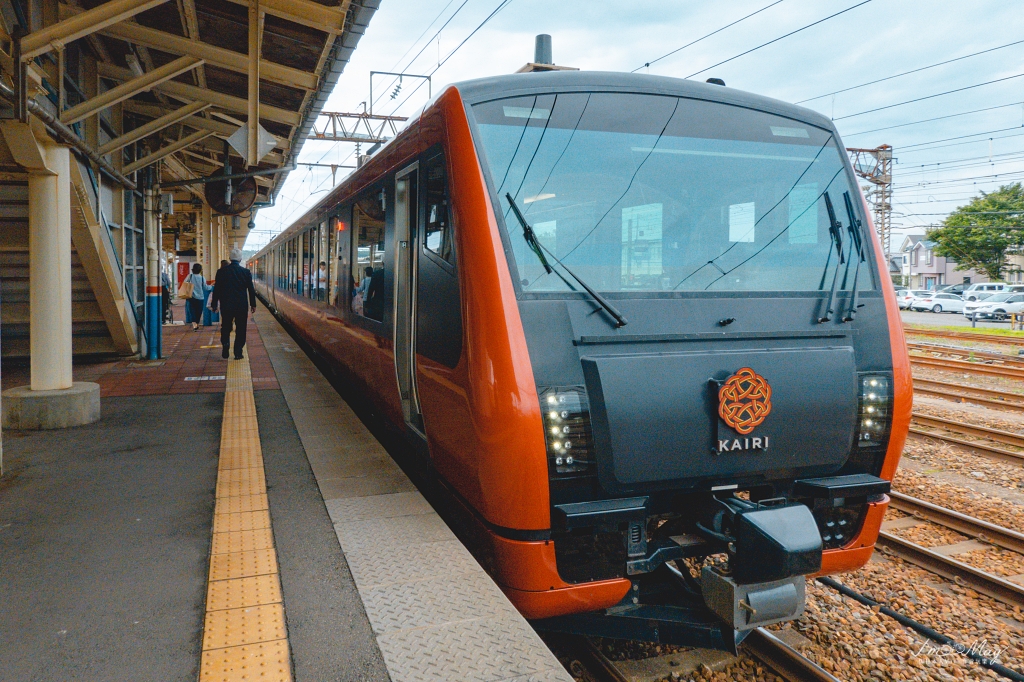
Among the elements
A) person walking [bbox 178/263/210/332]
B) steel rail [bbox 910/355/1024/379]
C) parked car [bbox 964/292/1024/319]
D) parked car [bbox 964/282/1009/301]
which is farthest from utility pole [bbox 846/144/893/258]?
person walking [bbox 178/263/210/332]

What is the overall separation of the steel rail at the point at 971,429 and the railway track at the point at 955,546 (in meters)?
3.21

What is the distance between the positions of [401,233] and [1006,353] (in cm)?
1805

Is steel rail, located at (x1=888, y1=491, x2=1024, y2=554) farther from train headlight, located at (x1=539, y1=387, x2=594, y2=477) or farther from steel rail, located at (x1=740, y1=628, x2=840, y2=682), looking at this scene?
train headlight, located at (x1=539, y1=387, x2=594, y2=477)

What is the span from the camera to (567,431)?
3014mm

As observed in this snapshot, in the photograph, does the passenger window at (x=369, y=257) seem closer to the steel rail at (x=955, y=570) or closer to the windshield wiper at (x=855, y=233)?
the windshield wiper at (x=855, y=233)

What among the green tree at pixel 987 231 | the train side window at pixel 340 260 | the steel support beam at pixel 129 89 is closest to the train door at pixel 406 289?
the train side window at pixel 340 260

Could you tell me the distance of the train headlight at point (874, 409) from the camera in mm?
3441

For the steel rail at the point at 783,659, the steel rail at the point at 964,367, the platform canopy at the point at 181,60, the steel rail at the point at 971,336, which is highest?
the platform canopy at the point at 181,60

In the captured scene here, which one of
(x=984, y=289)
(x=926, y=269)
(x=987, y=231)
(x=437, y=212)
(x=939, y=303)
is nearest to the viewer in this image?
(x=437, y=212)

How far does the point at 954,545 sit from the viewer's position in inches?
211

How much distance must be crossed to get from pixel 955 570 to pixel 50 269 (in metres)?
7.16

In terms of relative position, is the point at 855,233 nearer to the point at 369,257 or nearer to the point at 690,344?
the point at 690,344

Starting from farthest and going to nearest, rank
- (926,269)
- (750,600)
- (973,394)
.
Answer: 1. (926,269)
2. (973,394)
3. (750,600)

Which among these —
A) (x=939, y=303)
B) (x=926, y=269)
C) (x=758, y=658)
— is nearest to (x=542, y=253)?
(x=758, y=658)
